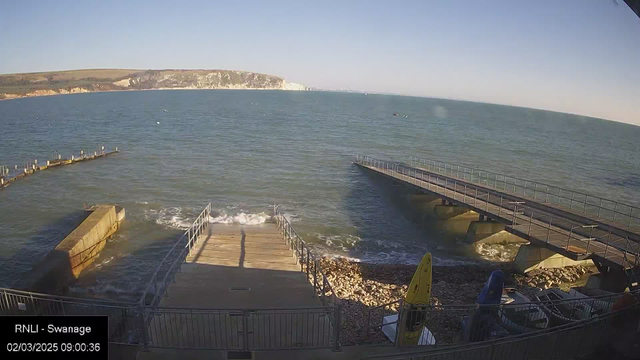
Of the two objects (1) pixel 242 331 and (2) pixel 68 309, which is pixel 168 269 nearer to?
(2) pixel 68 309

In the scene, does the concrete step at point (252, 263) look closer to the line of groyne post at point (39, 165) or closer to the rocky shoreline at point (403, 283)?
the rocky shoreline at point (403, 283)

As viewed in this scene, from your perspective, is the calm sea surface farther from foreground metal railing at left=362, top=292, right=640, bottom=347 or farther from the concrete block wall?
foreground metal railing at left=362, top=292, right=640, bottom=347

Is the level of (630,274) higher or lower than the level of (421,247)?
higher

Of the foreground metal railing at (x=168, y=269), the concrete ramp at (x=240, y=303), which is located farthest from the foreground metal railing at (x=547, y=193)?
the foreground metal railing at (x=168, y=269)

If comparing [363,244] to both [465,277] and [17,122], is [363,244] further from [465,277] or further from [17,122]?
[17,122]

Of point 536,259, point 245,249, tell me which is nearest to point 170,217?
point 245,249

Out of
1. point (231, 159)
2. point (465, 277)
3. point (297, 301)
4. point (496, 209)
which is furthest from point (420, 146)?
point (297, 301)
